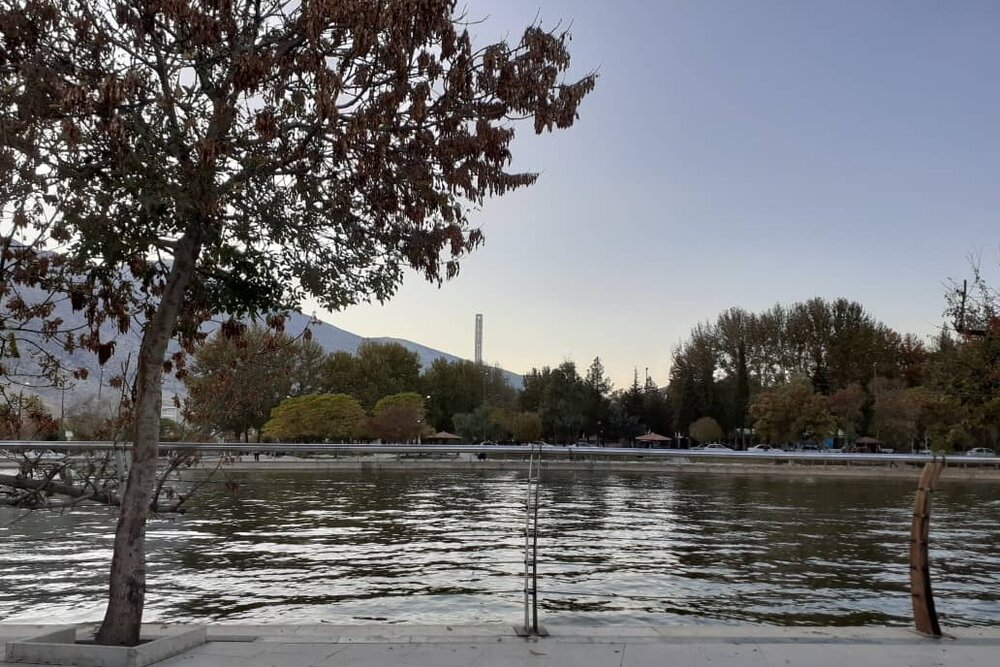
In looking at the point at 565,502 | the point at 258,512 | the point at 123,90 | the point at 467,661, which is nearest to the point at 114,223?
the point at 123,90

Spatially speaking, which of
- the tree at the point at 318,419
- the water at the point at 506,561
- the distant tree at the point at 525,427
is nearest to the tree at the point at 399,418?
the tree at the point at 318,419

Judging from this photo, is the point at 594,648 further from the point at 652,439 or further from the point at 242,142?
the point at 652,439

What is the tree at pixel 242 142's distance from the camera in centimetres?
567

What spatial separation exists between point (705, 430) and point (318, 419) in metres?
38.4

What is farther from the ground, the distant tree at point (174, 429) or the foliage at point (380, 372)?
the foliage at point (380, 372)

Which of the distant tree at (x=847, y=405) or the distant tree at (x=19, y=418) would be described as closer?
the distant tree at (x=19, y=418)

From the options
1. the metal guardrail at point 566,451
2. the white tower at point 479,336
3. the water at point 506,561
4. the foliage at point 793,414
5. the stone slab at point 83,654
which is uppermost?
the white tower at point 479,336

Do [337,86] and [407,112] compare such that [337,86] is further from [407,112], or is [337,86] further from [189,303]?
[189,303]

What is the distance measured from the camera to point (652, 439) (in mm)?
91812

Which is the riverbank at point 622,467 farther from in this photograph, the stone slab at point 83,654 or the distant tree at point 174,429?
the stone slab at point 83,654

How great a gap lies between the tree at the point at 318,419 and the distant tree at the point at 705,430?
110 ft

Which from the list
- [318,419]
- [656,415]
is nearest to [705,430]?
[656,415]

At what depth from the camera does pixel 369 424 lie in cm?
8569

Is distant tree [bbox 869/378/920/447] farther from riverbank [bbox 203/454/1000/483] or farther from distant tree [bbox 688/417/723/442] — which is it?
distant tree [bbox 688/417/723/442]
